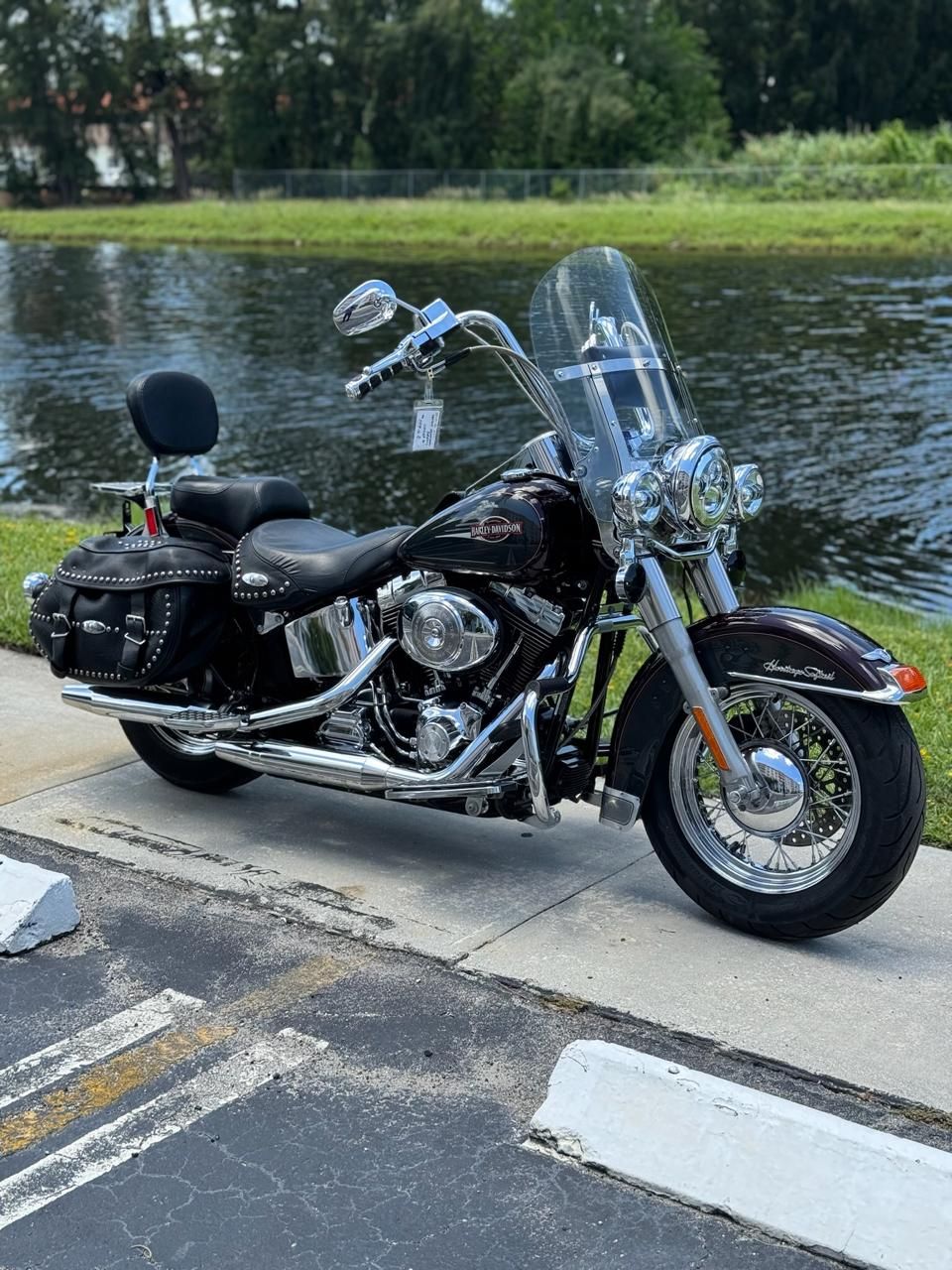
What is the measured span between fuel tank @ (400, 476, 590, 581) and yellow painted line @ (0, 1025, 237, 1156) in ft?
4.67

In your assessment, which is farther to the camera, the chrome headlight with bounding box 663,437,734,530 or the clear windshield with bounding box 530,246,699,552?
the clear windshield with bounding box 530,246,699,552

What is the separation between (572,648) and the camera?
4.49 metres

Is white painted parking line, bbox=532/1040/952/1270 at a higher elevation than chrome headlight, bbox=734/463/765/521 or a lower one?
lower

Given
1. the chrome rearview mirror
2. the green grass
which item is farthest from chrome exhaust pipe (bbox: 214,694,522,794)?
the green grass

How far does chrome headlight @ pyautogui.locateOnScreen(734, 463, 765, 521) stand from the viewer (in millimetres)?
4461

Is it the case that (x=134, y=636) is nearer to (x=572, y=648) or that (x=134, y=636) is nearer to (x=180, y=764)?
(x=180, y=764)

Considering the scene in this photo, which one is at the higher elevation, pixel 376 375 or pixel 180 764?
pixel 376 375

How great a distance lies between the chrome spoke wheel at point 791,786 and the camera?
13.8ft

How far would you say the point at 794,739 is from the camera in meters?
4.29

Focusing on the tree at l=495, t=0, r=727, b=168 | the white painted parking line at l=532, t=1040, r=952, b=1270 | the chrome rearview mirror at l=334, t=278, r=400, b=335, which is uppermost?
the tree at l=495, t=0, r=727, b=168

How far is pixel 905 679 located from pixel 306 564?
185 cm

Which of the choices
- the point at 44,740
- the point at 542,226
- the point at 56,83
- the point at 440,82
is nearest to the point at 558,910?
the point at 44,740

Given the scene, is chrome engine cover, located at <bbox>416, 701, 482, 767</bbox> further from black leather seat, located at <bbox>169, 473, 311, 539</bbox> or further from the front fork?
black leather seat, located at <bbox>169, 473, 311, 539</bbox>

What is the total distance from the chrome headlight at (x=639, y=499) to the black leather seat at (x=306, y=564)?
77 centimetres
